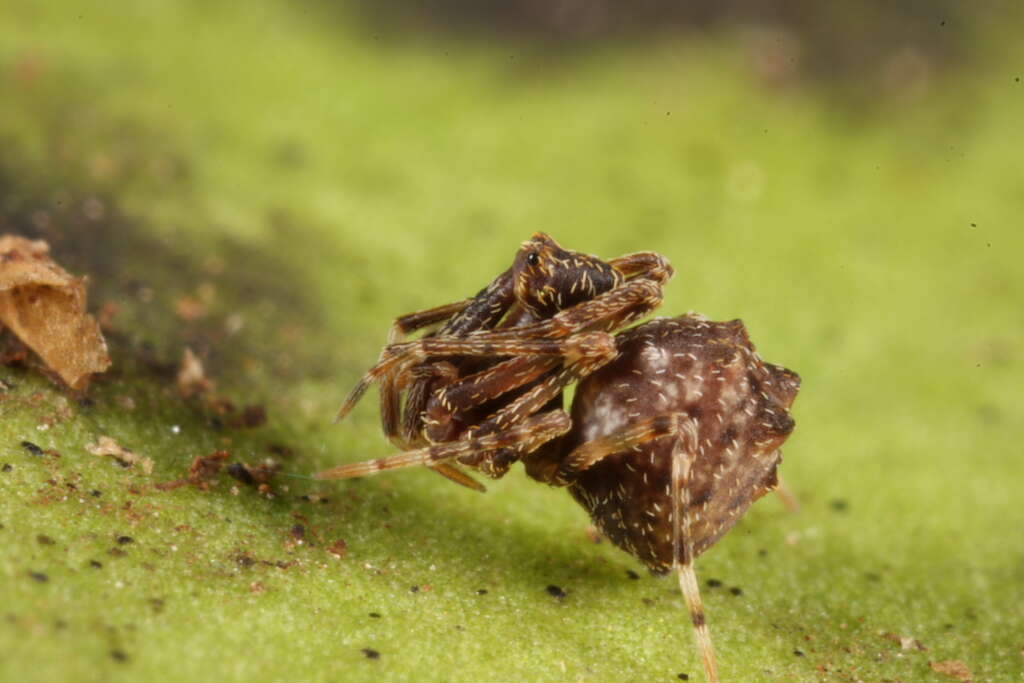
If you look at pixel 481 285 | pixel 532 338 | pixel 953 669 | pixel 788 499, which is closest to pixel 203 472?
pixel 532 338

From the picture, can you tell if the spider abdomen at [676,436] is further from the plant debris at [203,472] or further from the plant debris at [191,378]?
the plant debris at [191,378]

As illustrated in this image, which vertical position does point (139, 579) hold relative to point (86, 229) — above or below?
below

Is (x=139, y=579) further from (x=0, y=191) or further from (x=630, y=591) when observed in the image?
(x=0, y=191)

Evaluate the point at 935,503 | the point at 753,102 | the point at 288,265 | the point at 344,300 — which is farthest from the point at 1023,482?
the point at 288,265

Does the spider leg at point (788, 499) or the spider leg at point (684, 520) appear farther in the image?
the spider leg at point (788, 499)

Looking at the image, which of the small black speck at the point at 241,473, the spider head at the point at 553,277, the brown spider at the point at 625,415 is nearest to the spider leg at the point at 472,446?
the brown spider at the point at 625,415

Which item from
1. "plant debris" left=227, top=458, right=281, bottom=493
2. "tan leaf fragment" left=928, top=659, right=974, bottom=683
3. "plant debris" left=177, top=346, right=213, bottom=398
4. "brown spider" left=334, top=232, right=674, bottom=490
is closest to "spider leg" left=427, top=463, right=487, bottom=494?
"brown spider" left=334, top=232, right=674, bottom=490
